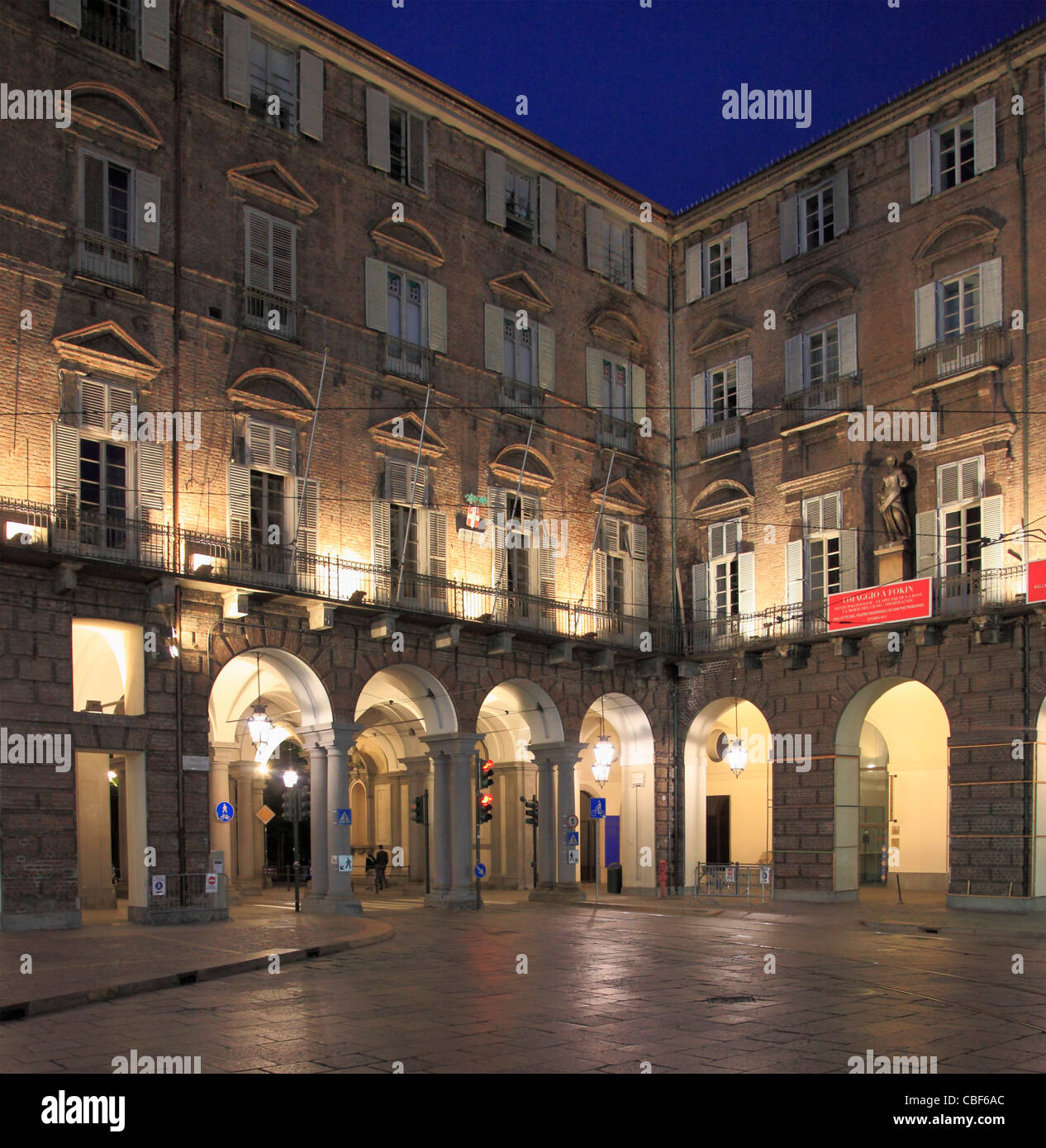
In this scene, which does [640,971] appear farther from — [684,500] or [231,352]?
[684,500]

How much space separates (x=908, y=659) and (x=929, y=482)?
3991 millimetres

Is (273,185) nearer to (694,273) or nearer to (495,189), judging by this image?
(495,189)

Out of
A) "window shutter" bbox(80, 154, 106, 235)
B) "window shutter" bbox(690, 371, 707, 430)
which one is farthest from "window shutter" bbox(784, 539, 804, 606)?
"window shutter" bbox(80, 154, 106, 235)

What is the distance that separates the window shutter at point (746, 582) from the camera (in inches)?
1276

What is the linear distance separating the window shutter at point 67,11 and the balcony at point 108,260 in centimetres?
397

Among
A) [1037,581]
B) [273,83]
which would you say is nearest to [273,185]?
[273,83]

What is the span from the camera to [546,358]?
107 feet

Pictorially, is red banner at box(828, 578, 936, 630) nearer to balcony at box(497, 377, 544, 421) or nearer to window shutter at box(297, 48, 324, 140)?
balcony at box(497, 377, 544, 421)

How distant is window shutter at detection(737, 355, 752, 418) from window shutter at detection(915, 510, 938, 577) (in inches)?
244

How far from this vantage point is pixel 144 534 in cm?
2383

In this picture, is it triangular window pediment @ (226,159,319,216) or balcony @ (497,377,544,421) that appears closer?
triangular window pediment @ (226,159,319,216)

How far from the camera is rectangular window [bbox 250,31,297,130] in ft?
89.6

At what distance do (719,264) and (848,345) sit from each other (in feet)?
18.6

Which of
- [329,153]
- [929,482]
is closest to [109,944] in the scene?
[329,153]
